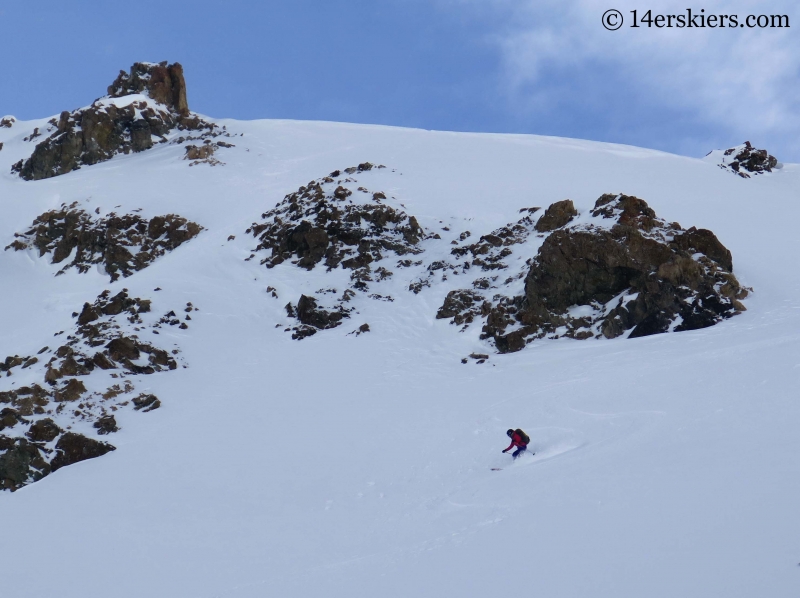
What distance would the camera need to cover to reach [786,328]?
65.1 feet

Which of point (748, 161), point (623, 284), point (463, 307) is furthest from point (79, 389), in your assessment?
point (748, 161)

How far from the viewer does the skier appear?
14828 millimetres

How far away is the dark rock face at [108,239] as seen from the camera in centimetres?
3769

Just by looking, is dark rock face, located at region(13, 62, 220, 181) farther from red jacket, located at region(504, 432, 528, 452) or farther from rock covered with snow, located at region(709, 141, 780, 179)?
red jacket, located at region(504, 432, 528, 452)

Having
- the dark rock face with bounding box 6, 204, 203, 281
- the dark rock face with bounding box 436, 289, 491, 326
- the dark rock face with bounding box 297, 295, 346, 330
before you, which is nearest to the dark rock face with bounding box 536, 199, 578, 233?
Result: the dark rock face with bounding box 436, 289, 491, 326

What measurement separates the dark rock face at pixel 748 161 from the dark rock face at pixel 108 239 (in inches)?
1371

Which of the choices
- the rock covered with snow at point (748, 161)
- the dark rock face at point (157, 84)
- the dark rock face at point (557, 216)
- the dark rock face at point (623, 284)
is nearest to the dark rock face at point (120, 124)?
the dark rock face at point (157, 84)

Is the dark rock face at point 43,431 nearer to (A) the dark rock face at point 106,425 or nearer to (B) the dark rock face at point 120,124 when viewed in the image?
(A) the dark rock face at point 106,425

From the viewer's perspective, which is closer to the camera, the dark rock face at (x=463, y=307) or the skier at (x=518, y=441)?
the skier at (x=518, y=441)

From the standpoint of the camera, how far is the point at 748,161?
148ft

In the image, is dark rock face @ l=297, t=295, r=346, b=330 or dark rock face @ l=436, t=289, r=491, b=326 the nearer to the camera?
dark rock face @ l=436, t=289, r=491, b=326

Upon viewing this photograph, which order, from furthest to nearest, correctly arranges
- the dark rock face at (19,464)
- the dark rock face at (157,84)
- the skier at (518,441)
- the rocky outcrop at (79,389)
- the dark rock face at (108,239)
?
the dark rock face at (157,84), the dark rock face at (108,239), the rocky outcrop at (79,389), the dark rock face at (19,464), the skier at (518,441)

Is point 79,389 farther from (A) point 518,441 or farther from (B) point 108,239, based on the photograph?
(B) point 108,239

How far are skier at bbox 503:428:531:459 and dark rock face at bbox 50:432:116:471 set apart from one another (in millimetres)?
12452
